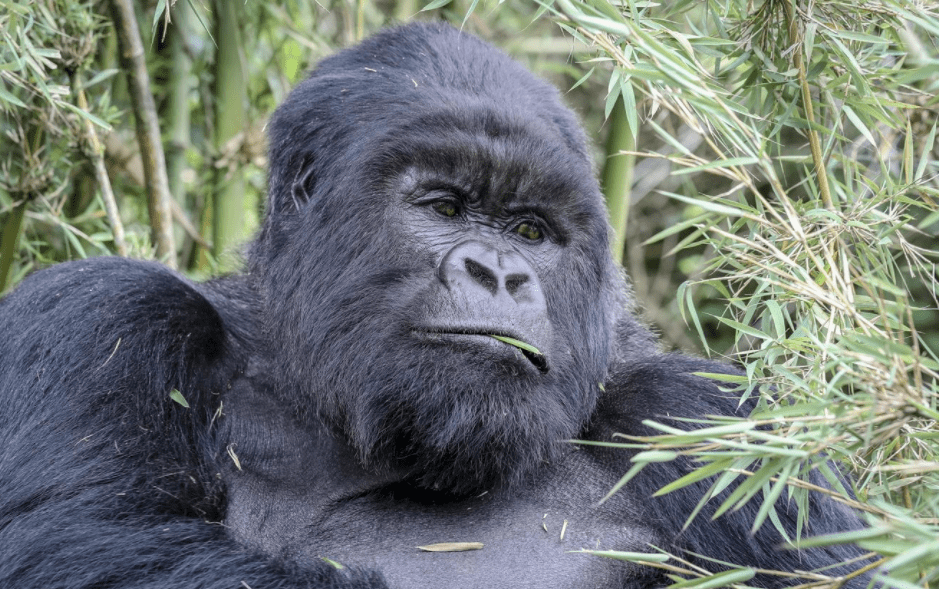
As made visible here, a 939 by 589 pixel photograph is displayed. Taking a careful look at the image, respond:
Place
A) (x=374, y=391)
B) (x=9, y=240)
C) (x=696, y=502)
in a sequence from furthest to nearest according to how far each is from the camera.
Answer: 1. (x=9, y=240)
2. (x=696, y=502)
3. (x=374, y=391)

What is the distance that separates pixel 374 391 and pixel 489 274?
→ 0.46 meters

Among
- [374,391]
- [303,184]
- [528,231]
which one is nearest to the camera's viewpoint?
[374,391]

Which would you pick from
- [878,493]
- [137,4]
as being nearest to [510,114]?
[878,493]

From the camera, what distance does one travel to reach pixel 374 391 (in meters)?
2.96

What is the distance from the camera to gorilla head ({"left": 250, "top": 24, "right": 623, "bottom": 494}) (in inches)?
113

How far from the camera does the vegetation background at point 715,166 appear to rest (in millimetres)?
2096

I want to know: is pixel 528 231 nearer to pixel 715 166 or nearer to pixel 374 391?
pixel 374 391

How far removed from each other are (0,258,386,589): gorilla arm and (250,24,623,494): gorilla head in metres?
0.35

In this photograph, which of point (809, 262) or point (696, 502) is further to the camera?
point (696, 502)

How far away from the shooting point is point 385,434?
299 centimetres

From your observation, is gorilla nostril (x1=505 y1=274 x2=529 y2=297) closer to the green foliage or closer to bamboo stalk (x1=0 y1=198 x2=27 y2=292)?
the green foliage

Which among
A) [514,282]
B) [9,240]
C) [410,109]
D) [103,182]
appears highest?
[410,109]

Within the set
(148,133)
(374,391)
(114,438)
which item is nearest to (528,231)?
(374,391)

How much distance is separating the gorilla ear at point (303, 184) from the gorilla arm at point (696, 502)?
3.78 ft
